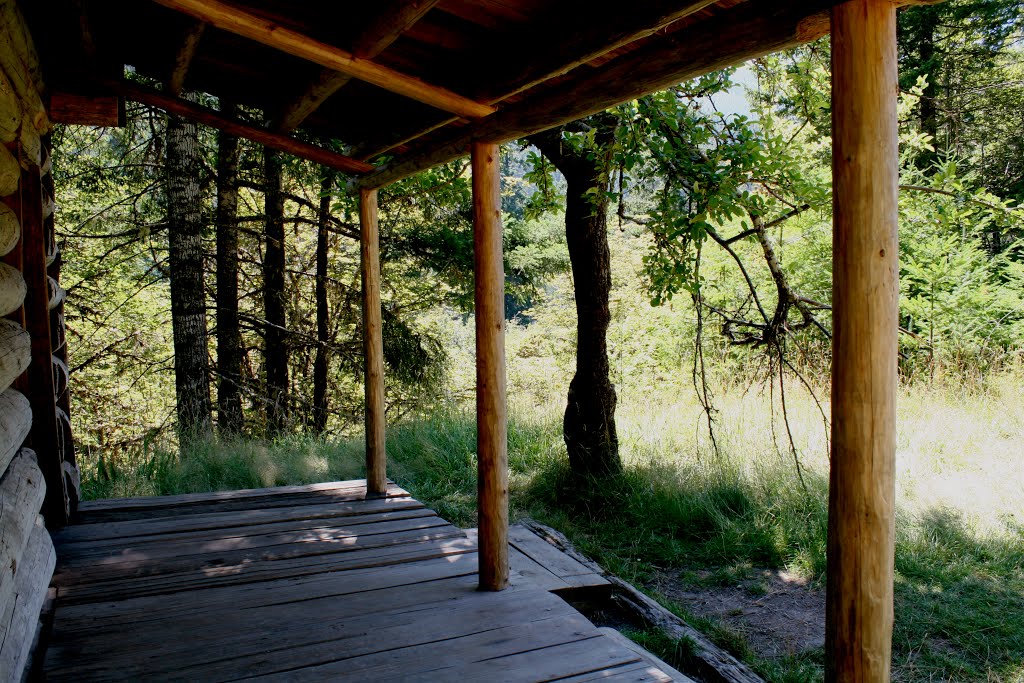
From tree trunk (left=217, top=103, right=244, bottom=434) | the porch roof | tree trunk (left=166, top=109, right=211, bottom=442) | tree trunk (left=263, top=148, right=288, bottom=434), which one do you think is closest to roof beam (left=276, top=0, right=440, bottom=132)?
the porch roof

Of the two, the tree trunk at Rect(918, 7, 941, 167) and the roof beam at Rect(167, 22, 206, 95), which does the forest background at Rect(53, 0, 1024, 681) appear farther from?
the roof beam at Rect(167, 22, 206, 95)

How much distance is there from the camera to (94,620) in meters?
3.06

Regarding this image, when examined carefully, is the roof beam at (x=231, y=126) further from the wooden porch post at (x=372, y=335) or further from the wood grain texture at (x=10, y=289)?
the wood grain texture at (x=10, y=289)

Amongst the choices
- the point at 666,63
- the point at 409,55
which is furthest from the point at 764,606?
Answer: the point at 409,55

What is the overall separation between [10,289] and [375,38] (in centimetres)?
205

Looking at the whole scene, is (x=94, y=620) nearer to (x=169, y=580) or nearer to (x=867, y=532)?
(x=169, y=580)

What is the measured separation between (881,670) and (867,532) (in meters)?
0.37

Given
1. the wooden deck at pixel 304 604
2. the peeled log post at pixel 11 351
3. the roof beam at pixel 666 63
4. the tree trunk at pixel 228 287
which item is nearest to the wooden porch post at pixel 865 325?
the roof beam at pixel 666 63

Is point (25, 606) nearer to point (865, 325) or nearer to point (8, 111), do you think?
point (8, 111)

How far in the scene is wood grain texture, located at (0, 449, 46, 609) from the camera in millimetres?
2307

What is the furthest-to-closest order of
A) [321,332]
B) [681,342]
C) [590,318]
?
[681,342] < [321,332] < [590,318]

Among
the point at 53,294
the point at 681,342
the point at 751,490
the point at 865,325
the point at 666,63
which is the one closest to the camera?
the point at 865,325

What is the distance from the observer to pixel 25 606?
8.38ft

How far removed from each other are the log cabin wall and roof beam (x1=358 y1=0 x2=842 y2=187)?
2.10 m
